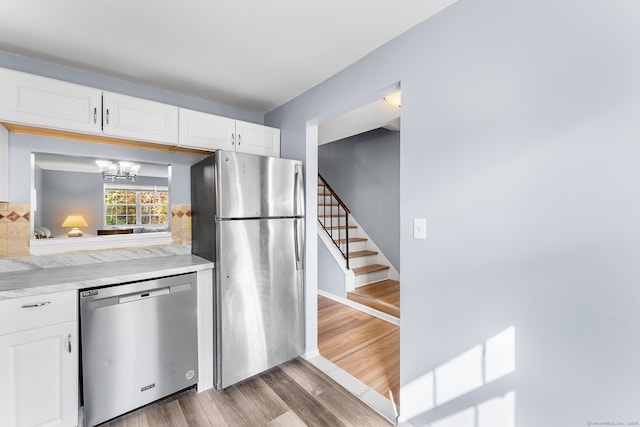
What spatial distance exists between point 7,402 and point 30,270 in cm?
85

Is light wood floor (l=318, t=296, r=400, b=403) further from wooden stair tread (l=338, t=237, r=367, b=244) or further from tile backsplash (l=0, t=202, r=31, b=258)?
tile backsplash (l=0, t=202, r=31, b=258)

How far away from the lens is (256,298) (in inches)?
84.5

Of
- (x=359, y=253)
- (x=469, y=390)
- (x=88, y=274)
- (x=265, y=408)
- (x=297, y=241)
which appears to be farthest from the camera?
(x=359, y=253)

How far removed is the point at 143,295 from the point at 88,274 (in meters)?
0.36

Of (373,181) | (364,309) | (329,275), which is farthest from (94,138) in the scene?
(373,181)

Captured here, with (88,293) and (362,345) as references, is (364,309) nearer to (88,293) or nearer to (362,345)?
(362,345)

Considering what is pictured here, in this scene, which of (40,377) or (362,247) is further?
(362,247)

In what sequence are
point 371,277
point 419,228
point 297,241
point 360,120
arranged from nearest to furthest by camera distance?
point 419,228 < point 297,241 < point 360,120 < point 371,277

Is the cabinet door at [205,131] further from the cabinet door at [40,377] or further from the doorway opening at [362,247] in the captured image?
the cabinet door at [40,377]

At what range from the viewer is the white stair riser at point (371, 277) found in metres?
A: 4.02

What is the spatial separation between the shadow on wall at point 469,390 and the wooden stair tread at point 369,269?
2462 millimetres

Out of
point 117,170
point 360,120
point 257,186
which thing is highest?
point 360,120

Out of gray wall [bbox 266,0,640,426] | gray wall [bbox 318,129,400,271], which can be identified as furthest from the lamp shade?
gray wall [bbox 318,129,400,271]

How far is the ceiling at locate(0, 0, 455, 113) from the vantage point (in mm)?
1432
